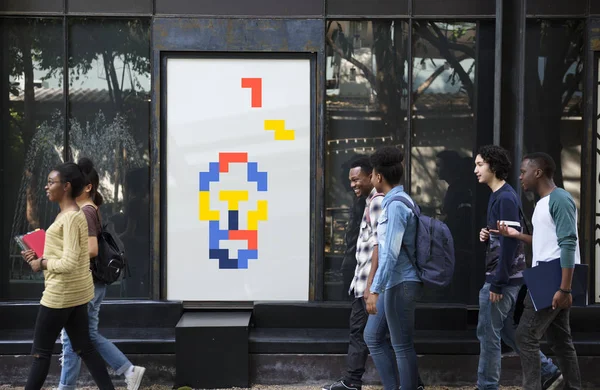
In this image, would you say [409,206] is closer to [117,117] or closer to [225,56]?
[225,56]

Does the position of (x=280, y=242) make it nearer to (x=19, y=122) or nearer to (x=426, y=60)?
(x=426, y=60)

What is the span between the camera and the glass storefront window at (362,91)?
762cm

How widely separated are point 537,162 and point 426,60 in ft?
7.66

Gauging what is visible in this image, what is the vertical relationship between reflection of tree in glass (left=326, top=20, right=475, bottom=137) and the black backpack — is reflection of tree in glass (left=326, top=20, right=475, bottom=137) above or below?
above

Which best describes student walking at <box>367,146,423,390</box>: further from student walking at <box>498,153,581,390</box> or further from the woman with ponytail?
the woman with ponytail

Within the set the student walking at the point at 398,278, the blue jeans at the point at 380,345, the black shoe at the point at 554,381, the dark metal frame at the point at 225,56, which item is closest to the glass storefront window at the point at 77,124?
the dark metal frame at the point at 225,56

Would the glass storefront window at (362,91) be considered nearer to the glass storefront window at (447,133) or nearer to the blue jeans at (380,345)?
the glass storefront window at (447,133)

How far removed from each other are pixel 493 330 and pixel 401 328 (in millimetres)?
900


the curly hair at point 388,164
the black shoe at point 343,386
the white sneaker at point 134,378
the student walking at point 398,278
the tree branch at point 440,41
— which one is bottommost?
the black shoe at point 343,386

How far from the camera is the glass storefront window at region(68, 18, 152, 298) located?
756cm

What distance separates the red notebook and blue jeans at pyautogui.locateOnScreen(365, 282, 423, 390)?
2.47m

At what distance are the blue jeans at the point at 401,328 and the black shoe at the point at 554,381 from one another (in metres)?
1.21

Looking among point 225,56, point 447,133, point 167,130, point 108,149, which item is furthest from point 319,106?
point 108,149

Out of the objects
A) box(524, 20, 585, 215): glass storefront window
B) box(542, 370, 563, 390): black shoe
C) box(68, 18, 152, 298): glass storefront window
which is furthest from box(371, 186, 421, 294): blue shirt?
box(68, 18, 152, 298): glass storefront window
